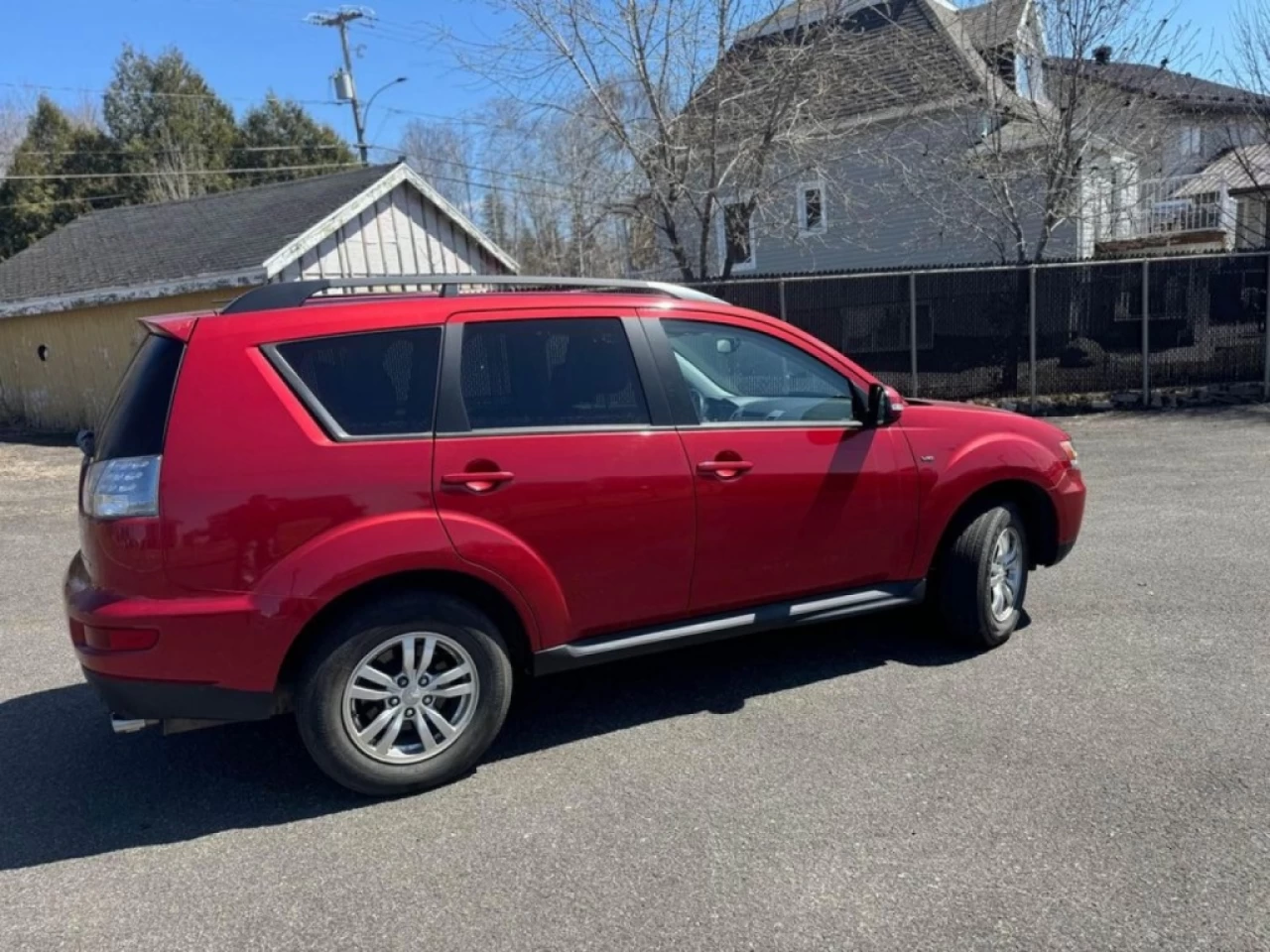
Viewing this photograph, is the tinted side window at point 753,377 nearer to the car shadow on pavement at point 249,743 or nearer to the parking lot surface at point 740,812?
the parking lot surface at point 740,812

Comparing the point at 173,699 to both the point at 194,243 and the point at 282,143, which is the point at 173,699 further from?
the point at 282,143

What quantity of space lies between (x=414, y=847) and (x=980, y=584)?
2.93 m

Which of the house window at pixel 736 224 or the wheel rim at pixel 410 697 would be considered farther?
the house window at pixel 736 224

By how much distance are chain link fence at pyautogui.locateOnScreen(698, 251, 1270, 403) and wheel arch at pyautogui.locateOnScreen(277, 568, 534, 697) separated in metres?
10.4

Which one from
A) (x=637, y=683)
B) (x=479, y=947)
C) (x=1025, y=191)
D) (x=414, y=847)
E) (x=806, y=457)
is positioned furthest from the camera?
(x=1025, y=191)

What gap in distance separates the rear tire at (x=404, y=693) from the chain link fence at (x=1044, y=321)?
34.6 ft

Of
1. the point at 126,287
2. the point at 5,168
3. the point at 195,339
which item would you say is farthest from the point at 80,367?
the point at 5,168

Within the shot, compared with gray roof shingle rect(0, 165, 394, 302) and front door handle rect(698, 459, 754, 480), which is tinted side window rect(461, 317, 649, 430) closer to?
front door handle rect(698, 459, 754, 480)

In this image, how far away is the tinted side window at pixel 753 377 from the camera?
173 inches

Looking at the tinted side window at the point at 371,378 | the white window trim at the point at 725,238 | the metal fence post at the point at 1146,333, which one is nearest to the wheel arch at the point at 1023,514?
the tinted side window at the point at 371,378

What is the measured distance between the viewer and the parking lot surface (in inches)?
114

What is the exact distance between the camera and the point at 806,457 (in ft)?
14.4

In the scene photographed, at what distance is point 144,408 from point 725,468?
2.23 metres

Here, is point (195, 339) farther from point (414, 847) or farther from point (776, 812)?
point (776, 812)
